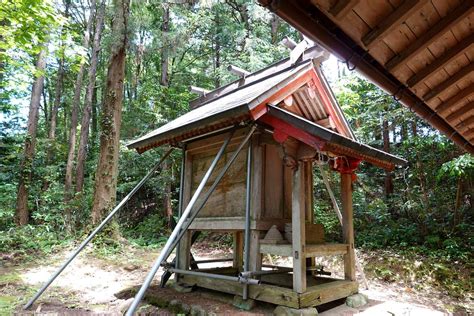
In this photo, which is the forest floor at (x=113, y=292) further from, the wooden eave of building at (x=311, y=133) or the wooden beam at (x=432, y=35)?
the wooden beam at (x=432, y=35)

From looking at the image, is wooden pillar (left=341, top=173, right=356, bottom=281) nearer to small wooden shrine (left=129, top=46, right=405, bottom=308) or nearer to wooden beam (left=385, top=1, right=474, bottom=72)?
small wooden shrine (left=129, top=46, right=405, bottom=308)

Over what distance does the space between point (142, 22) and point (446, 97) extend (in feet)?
38.5

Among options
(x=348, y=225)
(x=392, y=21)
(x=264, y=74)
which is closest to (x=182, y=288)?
(x=348, y=225)

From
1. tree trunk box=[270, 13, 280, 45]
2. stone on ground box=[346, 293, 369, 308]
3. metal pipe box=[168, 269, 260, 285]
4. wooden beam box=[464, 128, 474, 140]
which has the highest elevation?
tree trunk box=[270, 13, 280, 45]

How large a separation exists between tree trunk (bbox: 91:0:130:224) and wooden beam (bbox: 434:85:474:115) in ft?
27.8

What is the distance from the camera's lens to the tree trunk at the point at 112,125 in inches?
355

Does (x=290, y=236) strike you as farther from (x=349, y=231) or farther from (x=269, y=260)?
(x=269, y=260)

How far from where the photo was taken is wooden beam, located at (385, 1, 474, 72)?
157 cm

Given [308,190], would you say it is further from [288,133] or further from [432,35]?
[432,35]

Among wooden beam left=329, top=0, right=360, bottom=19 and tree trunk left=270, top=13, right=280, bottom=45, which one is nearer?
wooden beam left=329, top=0, right=360, bottom=19

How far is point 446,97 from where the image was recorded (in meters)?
2.53

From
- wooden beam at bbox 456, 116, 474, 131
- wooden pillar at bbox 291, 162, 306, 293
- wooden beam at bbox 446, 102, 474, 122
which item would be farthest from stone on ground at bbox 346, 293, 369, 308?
wooden beam at bbox 446, 102, 474, 122

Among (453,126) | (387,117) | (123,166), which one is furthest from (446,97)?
(123,166)

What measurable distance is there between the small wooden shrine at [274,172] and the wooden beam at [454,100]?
1415 millimetres
